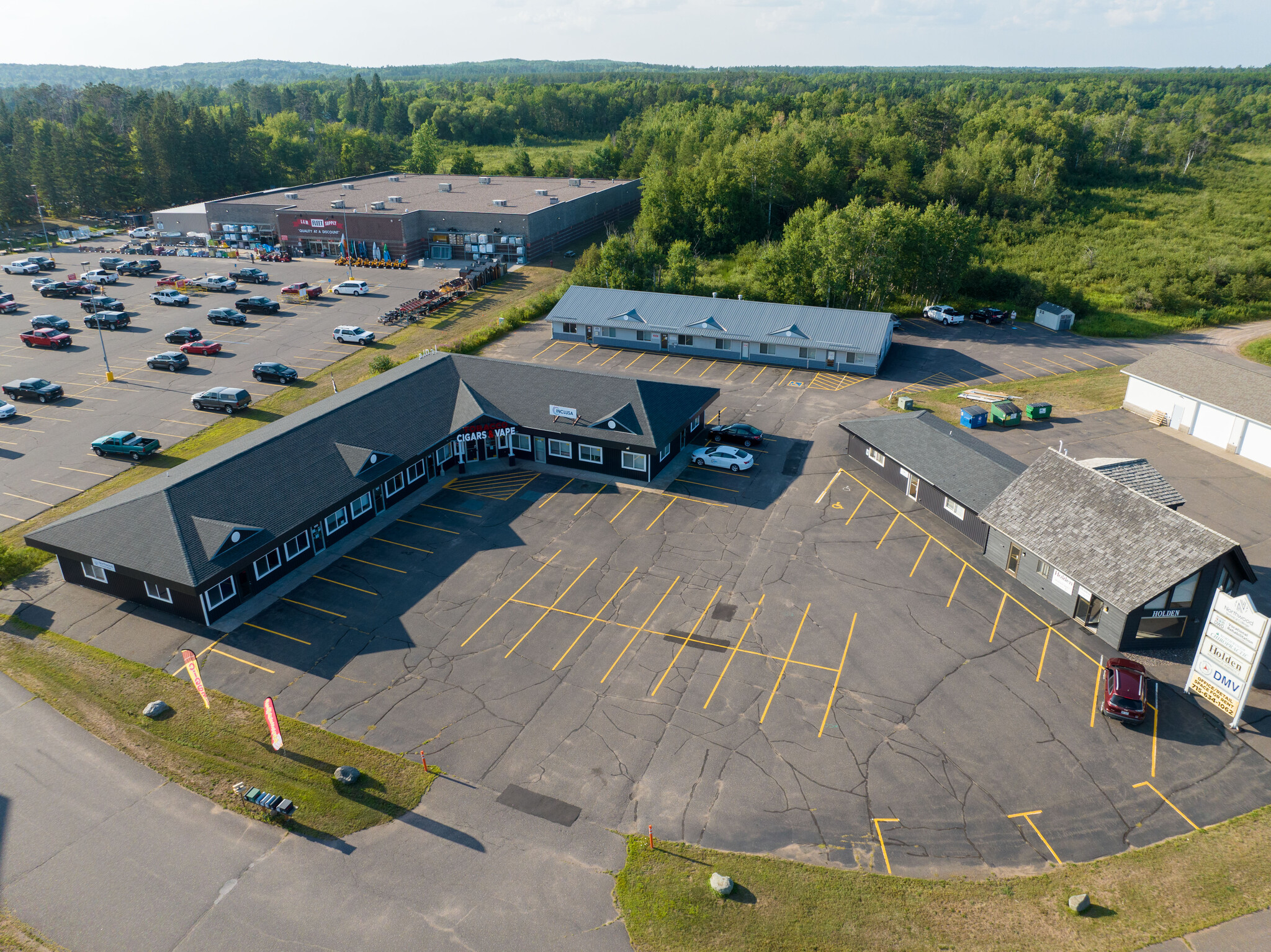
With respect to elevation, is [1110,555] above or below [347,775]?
above

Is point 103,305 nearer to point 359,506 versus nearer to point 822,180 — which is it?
point 359,506

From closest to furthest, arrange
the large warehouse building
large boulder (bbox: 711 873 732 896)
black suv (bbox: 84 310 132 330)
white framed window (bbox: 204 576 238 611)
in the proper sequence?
1. large boulder (bbox: 711 873 732 896)
2. white framed window (bbox: 204 576 238 611)
3. black suv (bbox: 84 310 132 330)
4. the large warehouse building

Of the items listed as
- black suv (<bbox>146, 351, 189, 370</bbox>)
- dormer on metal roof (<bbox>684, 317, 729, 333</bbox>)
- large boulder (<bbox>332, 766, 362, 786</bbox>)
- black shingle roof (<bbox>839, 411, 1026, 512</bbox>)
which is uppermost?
dormer on metal roof (<bbox>684, 317, 729, 333</bbox>)

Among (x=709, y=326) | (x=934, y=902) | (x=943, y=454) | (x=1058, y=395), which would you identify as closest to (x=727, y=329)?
(x=709, y=326)

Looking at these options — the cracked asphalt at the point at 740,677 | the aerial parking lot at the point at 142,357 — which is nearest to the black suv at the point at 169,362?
the aerial parking lot at the point at 142,357

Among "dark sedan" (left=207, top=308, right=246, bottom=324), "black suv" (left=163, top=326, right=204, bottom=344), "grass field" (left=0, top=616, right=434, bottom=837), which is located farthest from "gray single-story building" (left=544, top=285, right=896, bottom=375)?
"grass field" (left=0, top=616, right=434, bottom=837)

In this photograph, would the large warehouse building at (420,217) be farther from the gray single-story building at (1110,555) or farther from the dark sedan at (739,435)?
the gray single-story building at (1110,555)

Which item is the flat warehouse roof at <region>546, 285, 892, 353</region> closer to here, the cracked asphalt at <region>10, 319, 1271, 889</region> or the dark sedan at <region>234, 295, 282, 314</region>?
the cracked asphalt at <region>10, 319, 1271, 889</region>
